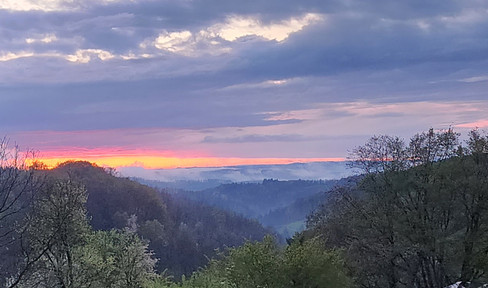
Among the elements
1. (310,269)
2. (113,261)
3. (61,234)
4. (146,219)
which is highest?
(61,234)

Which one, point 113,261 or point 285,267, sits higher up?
point 285,267

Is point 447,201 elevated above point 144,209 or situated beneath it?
elevated above

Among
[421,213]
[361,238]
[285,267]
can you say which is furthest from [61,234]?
[421,213]

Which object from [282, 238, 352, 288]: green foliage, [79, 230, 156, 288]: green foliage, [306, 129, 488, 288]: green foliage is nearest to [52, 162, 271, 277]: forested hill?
[79, 230, 156, 288]: green foliage

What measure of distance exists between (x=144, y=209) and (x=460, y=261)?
15441 centimetres

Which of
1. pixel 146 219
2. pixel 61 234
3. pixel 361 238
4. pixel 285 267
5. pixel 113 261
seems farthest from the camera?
pixel 146 219

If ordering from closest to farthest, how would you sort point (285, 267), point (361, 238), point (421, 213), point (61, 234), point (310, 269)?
point (310, 269)
point (285, 267)
point (61, 234)
point (421, 213)
point (361, 238)

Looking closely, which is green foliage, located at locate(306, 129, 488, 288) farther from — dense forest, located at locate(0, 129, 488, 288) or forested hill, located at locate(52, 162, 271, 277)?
forested hill, located at locate(52, 162, 271, 277)

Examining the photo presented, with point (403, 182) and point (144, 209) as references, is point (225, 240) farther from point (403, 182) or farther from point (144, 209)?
point (403, 182)

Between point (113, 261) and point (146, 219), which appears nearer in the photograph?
point (113, 261)

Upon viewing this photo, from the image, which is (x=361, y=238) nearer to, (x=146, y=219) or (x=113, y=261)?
(x=113, y=261)

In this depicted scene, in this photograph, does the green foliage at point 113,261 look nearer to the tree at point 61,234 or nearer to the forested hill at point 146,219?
the tree at point 61,234

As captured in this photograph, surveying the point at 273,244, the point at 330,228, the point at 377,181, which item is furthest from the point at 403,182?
the point at 273,244

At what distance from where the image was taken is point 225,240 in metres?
193
